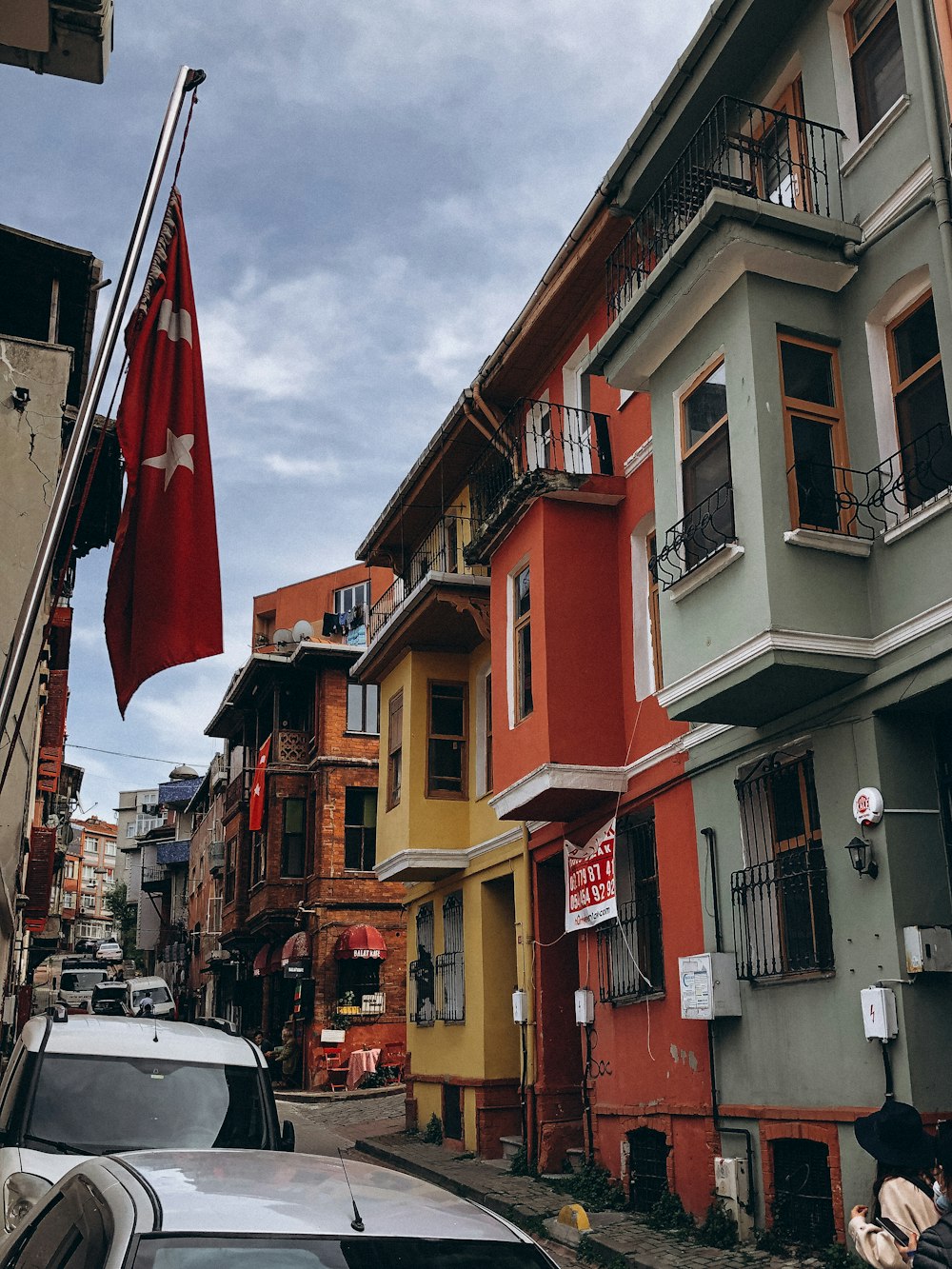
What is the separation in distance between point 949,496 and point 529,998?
9667mm

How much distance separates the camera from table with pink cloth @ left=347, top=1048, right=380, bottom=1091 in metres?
30.0

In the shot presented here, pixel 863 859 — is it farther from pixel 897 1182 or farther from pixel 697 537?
pixel 897 1182

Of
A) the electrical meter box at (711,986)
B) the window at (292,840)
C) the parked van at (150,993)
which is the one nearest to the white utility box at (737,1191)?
the electrical meter box at (711,986)

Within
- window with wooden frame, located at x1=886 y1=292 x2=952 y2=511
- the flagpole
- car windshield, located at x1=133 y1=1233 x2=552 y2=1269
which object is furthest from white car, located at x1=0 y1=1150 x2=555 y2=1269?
window with wooden frame, located at x1=886 y1=292 x2=952 y2=511

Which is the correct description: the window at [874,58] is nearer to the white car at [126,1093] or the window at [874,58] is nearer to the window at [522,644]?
the window at [522,644]

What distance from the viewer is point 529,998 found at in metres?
16.2

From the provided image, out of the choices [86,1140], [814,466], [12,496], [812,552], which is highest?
[12,496]

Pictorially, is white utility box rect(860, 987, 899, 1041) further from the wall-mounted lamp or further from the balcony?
the balcony

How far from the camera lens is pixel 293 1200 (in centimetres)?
369

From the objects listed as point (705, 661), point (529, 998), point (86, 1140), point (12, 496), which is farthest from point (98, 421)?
point (86, 1140)

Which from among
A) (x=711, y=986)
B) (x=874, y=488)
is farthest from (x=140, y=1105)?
(x=874, y=488)

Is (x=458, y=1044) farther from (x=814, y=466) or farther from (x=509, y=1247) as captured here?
(x=509, y=1247)

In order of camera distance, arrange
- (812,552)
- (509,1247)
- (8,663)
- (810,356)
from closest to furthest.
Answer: (509,1247) < (8,663) < (812,552) < (810,356)

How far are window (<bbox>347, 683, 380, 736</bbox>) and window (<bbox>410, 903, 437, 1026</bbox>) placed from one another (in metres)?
13.6
